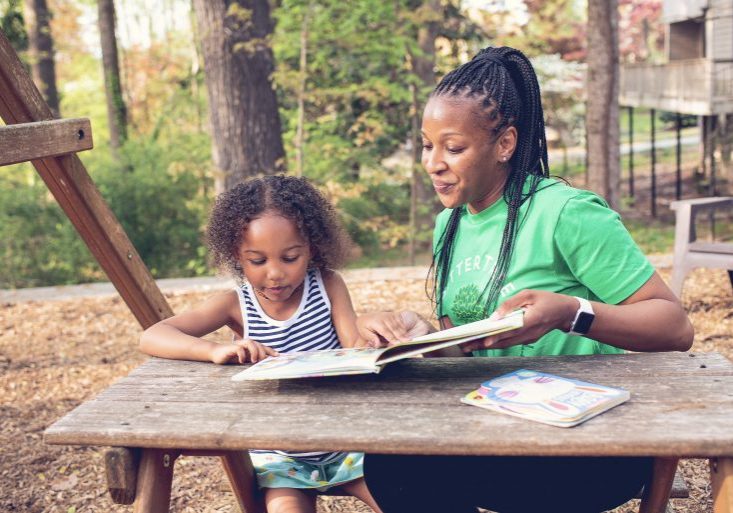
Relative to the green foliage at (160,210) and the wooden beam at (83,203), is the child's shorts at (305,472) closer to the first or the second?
the wooden beam at (83,203)

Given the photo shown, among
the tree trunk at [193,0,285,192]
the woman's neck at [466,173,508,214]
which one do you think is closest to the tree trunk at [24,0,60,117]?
the tree trunk at [193,0,285,192]

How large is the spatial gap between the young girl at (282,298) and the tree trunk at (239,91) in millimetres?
5296

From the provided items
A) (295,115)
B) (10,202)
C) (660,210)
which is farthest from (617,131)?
(10,202)

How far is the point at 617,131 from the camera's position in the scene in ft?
30.1

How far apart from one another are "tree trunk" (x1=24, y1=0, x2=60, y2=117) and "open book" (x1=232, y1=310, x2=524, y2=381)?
13135 millimetres

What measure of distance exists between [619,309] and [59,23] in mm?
23275

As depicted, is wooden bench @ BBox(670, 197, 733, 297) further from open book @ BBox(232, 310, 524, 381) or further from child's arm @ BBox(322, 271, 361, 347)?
open book @ BBox(232, 310, 524, 381)

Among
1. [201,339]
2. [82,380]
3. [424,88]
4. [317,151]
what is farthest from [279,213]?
[424,88]

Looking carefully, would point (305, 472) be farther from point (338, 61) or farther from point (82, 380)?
point (338, 61)

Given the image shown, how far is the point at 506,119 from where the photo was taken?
228 centimetres

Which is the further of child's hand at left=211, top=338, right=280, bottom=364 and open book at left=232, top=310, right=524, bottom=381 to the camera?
child's hand at left=211, top=338, right=280, bottom=364

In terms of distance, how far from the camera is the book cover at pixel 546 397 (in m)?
1.62

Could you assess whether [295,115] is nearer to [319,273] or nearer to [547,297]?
[319,273]

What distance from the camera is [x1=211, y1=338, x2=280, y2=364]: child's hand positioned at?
218 centimetres
